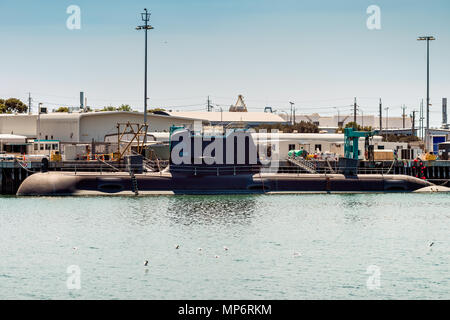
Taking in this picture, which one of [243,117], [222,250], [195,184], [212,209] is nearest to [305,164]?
[195,184]

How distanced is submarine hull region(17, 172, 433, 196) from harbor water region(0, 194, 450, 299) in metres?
2.83

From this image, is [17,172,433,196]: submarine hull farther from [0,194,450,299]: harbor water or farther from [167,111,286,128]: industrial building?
[167,111,286,128]: industrial building

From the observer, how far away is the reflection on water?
4185cm

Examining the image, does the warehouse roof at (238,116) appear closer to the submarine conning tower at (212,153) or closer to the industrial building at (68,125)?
the industrial building at (68,125)

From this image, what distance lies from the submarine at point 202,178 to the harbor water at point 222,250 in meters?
3.09

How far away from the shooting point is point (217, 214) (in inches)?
1758

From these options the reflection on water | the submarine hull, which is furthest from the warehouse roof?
the reflection on water

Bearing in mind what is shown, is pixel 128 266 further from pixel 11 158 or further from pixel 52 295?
pixel 11 158

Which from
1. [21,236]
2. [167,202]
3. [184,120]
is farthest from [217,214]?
[184,120]

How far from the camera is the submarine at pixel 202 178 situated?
180ft

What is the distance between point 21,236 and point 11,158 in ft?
94.5

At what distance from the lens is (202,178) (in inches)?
2235

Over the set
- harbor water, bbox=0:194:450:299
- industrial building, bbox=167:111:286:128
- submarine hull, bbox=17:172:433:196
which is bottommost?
harbor water, bbox=0:194:450:299

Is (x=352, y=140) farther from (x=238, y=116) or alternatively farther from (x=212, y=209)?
(x=238, y=116)
